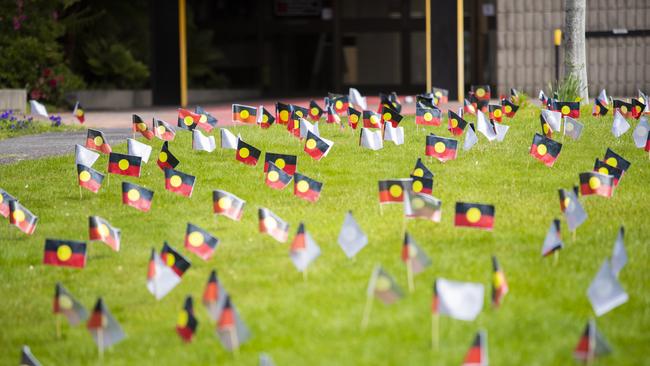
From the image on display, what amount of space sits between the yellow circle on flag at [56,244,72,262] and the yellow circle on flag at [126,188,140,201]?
1.99m

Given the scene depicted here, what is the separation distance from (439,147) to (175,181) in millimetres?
2977

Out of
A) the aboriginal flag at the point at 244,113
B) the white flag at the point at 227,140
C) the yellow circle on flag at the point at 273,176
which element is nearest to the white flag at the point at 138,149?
the white flag at the point at 227,140

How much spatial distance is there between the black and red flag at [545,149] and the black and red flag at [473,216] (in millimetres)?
3578

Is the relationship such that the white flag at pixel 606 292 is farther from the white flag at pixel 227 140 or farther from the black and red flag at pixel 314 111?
the black and red flag at pixel 314 111

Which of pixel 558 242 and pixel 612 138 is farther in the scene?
pixel 612 138

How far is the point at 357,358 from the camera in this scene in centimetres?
600

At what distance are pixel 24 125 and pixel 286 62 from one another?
16.0 m

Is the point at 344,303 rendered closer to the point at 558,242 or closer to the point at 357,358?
the point at 357,358

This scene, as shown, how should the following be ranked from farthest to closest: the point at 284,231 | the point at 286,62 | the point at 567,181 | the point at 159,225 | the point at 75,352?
the point at 286,62
the point at 567,181
the point at 159,225
the point at 284,231
the point at 75,352

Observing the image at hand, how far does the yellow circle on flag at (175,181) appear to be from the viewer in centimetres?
1020

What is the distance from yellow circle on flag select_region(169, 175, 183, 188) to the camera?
33.4 ft

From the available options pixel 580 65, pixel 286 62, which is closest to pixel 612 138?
pixel 580 65

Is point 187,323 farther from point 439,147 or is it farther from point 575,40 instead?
point 575,40

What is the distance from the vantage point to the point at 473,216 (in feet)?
26.9
